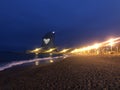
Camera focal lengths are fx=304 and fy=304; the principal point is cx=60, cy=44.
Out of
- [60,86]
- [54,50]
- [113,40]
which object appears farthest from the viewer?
[54,50]

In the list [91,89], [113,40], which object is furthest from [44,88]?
[113,40]

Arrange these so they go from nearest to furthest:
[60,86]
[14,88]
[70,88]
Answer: [70,88]
[60,86]
[14,88]

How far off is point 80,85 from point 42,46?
538 ft

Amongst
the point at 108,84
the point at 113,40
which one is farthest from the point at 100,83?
the point at 113,40

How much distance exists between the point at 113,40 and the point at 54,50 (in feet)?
256

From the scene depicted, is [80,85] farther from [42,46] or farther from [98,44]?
[42,46]

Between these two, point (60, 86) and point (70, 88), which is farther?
point (60, 86)

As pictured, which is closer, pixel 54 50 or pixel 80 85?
pixel 80 85

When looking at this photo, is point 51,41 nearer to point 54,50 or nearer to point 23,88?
point 54,50

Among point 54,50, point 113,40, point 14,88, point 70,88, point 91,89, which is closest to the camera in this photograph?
point 91,89

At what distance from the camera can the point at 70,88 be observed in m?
16.7

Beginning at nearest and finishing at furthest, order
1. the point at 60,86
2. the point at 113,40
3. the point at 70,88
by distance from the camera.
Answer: the point at 70,88
the point at 60,86
the point at 113,40

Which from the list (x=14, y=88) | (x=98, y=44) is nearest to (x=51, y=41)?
(x=98, y=44)

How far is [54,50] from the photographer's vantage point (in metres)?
171
